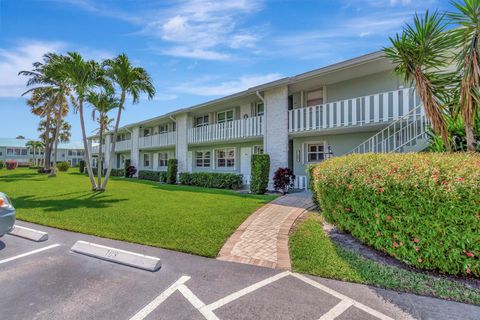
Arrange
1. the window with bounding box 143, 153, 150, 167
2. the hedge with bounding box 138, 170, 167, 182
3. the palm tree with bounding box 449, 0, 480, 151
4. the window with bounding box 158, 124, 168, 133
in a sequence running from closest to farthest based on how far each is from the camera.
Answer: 1. the palm tree with bounding box 449, 0, 480, 151
2. the hedge with bounding box 138, 170, 167, 182
3. the window with bounding box 158, 124, 168, 133
4. the window with bounding box 143, 153, 150, 167

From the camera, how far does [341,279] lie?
12.4 feet

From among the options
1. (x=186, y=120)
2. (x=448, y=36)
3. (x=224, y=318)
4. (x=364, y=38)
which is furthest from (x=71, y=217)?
(x=186, y=120)

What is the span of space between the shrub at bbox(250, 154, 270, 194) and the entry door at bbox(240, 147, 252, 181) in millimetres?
4072

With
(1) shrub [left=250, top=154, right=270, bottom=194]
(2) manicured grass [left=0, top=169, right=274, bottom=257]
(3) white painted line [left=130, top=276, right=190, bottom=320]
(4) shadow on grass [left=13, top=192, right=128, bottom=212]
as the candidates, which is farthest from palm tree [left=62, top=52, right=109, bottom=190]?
(3) white painted line [left=130, top=276, right=190, bottom=320]

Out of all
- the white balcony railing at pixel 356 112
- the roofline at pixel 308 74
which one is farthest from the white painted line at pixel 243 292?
the white balcony railing at pixel 356 112

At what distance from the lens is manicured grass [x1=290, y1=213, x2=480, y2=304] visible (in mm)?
3342

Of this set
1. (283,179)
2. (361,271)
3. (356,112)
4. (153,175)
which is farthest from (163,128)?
(361,271)

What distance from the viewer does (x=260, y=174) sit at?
12.8m

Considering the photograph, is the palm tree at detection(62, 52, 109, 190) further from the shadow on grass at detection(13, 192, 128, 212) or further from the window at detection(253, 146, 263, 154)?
the window at detection(253, 146, 263, 154)

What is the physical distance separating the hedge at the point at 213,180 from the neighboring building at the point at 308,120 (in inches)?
44.1

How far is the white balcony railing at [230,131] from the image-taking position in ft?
48.6

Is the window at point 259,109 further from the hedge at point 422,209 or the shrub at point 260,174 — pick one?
the hedge at point 422,209

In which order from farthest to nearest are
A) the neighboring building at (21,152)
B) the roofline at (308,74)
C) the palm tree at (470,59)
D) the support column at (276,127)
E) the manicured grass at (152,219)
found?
the neighboring building at (21,152)
the support column at (276,127)
the roofline at (308,74)
the manicured grass at (152,219)
the palm tree at (470,59)

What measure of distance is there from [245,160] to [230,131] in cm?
249
